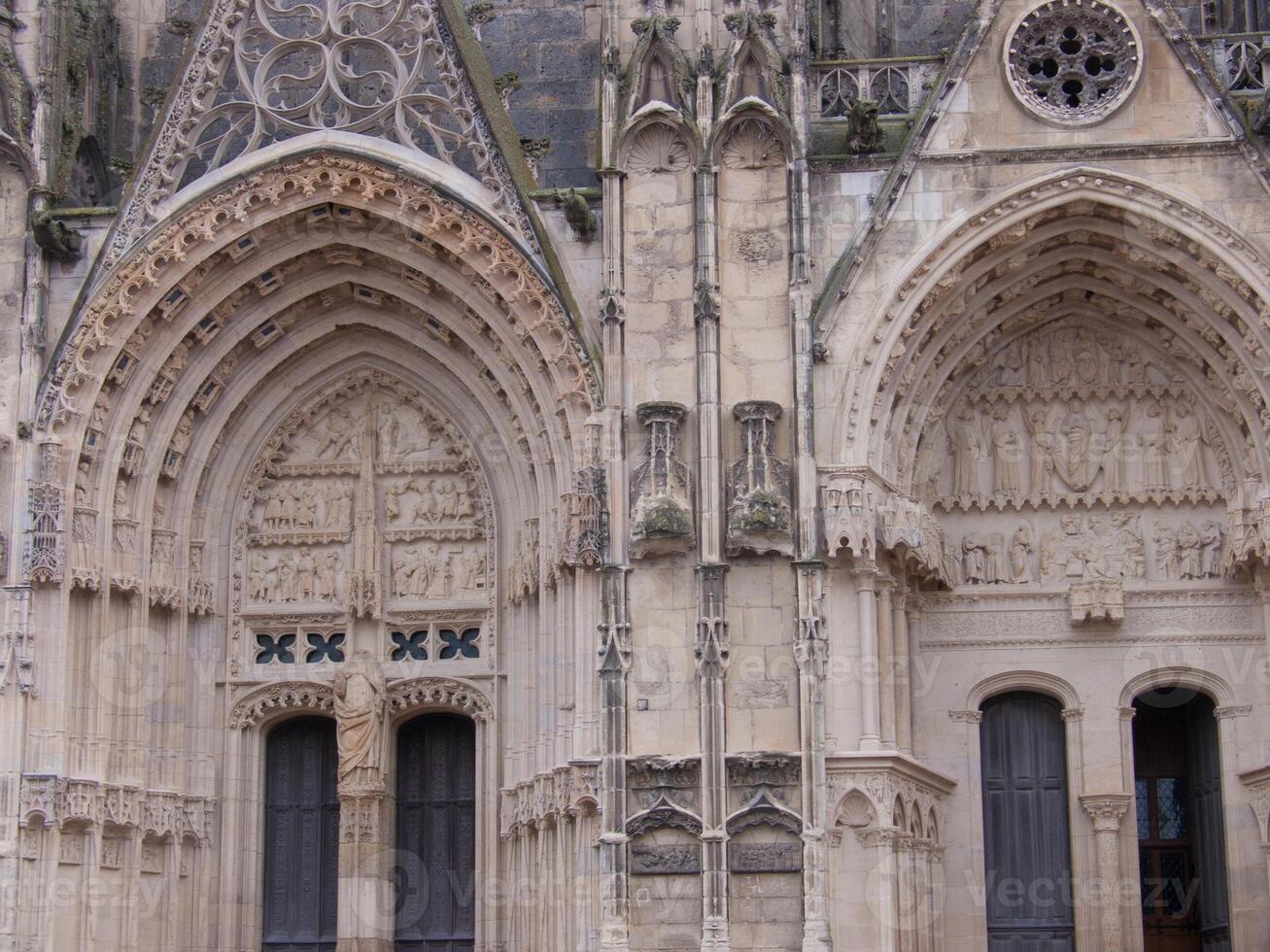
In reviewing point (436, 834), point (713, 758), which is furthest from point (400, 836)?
point (713, 758)

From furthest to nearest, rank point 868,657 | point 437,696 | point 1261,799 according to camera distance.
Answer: point 437,696 < point 1261,799 < point 868,657

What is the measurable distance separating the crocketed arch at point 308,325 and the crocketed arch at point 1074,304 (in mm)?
2612

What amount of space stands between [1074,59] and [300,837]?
972cm

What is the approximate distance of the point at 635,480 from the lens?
19672 millimetres

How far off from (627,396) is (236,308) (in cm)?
400

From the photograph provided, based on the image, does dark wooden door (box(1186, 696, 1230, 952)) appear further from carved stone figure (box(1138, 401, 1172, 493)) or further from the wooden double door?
the wooden double door

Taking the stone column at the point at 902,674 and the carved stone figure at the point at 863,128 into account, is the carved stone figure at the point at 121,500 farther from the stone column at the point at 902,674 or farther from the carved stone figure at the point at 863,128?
the carved stone figure at the point at 863,128

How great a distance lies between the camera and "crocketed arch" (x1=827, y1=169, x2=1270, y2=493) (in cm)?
1989

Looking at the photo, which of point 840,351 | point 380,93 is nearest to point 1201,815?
point 840,351

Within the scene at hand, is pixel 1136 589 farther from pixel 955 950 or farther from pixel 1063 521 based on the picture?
pixel 955 950

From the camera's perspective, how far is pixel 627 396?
65.1 ft

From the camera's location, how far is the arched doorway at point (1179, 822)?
20672mm

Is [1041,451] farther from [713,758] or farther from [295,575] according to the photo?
[295,575]

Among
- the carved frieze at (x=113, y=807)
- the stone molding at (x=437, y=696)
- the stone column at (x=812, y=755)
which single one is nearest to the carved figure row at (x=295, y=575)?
the stone molding at (x=437, y=696)
